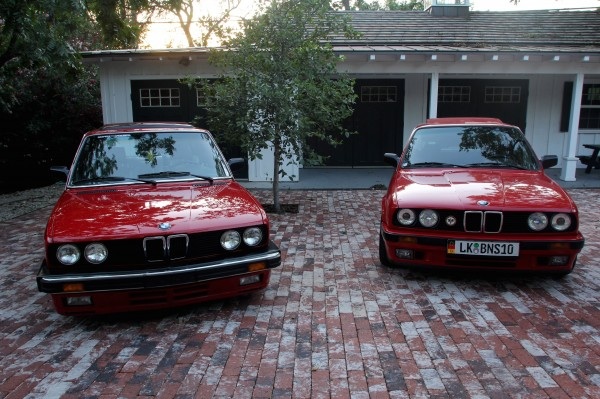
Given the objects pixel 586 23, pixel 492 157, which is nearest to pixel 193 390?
pixel 492 157

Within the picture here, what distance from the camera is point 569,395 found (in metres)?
2.81

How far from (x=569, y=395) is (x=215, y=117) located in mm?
6857

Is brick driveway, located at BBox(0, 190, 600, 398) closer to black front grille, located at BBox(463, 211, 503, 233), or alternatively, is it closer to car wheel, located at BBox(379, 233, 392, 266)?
car wheel, located at BBox(379, 233, 392, 266)

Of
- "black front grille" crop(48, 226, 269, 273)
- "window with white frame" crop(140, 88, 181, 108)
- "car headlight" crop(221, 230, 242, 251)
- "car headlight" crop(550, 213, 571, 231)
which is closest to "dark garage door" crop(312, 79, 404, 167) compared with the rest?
"window with white frame" crop(140, 88, 181, 108)

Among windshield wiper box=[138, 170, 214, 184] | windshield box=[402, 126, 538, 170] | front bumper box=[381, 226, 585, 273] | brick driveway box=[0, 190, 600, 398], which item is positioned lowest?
brick driveway box=[0, 190, 600, 398]

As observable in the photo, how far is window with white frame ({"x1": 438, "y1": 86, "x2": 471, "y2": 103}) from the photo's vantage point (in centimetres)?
1296

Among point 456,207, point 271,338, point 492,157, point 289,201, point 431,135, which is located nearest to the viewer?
point 271,338

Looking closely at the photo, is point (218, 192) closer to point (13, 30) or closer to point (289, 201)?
point (289, 201)

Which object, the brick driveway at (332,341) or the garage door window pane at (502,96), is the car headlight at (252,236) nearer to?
the brick driveway at (332,341)

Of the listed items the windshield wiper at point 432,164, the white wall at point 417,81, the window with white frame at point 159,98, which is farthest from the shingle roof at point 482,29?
the windshield wiper at point 432,164

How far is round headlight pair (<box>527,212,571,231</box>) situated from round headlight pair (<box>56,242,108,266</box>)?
378 centimetres

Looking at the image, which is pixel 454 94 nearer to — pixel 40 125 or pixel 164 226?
pixel 40 125

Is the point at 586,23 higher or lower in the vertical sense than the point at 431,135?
higher

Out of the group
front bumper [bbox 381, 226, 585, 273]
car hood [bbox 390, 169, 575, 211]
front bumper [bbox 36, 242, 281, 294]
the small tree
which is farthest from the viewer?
the small tree
